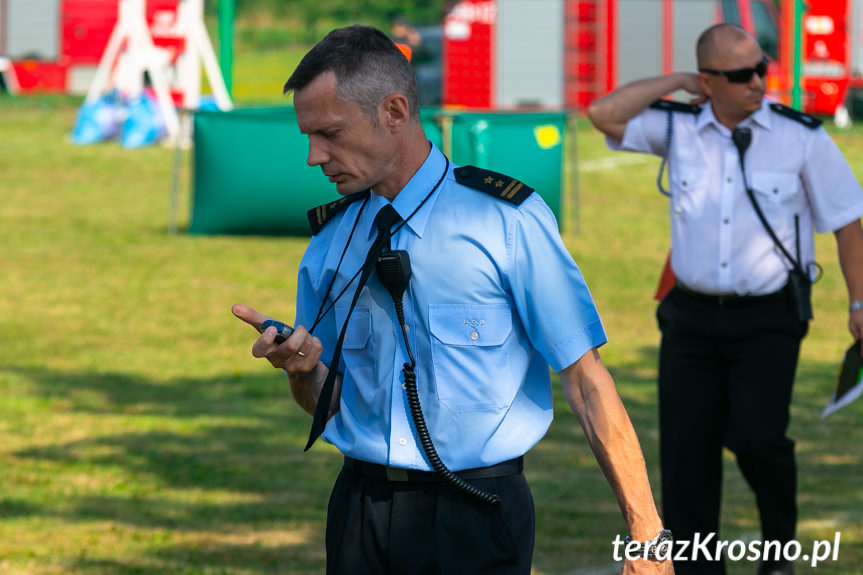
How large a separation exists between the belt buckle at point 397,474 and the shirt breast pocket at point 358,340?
0.23 meters

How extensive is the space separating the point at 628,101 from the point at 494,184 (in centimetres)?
292

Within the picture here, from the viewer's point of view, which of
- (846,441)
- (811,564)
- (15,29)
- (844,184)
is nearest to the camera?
(844,184)

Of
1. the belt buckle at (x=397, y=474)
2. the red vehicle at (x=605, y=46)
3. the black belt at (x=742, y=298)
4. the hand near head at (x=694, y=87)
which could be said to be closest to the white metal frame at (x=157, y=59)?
the red vehicle at (x=605, y=46)

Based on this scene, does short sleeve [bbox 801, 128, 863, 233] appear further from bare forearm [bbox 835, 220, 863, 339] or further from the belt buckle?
the belt buckle

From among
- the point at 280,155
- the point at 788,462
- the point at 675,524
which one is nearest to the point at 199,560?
the point at 675,524

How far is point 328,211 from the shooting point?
11.0 ft

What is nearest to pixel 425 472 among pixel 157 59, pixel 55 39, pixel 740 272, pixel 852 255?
pixel 740 272

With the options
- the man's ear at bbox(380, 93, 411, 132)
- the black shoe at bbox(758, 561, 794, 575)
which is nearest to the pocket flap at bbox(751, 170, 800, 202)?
the black shoe at bbox(758, 561, 794, 575)

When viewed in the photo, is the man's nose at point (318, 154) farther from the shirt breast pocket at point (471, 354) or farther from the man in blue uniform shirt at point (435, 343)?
the shirt breast pocket at point (471, 354)

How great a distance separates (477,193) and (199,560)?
344cm

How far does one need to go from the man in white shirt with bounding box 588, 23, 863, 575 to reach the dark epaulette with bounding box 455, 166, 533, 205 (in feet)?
8.22

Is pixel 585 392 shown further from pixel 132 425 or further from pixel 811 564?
pixel 132 425

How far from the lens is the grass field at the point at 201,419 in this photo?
627cm

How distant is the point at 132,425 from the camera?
8.33 m
